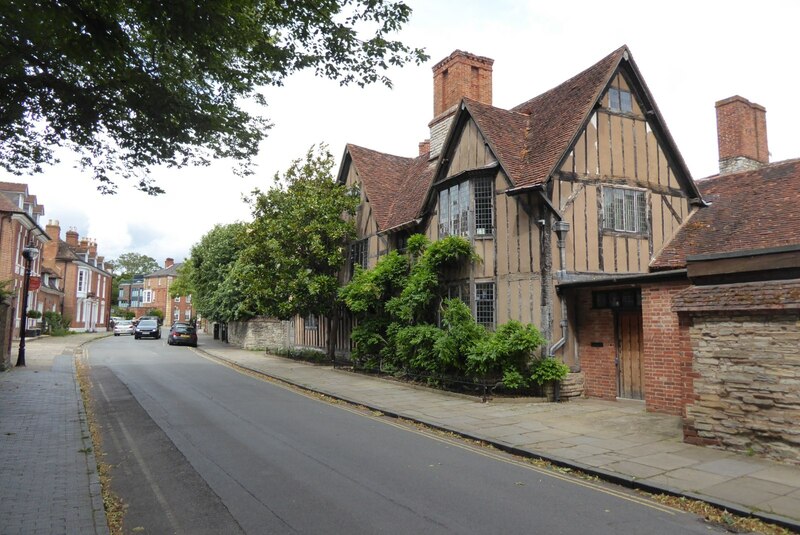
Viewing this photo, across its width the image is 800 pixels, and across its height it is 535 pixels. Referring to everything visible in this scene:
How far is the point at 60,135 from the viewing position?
10.5 m

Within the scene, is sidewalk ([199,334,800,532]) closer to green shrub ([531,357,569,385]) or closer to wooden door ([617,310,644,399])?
wooden door ([617,310,644,399])

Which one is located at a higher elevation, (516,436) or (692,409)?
(692,409)

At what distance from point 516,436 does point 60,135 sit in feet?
35.4

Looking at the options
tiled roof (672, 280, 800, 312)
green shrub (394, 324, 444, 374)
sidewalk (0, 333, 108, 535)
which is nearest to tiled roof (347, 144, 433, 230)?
green shrub (394, 324, 444, 374)

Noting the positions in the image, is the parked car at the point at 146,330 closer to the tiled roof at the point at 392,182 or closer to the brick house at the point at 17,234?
the brick house at the point at 17,234

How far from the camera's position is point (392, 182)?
23.2m

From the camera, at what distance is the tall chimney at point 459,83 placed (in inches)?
720

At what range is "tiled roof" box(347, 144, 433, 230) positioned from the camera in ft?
64.9

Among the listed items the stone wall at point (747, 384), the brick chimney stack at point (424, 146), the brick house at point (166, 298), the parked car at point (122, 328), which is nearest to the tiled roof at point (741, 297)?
the stone wall at point (747, 384)

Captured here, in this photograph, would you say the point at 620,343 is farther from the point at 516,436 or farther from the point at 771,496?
the point at 771,496

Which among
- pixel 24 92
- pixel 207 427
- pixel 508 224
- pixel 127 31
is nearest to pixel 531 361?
pixel 508 224

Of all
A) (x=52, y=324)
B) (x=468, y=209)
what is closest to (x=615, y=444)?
(x=468, y=209)

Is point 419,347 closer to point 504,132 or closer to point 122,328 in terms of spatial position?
point 504,132

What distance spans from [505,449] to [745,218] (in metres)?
10.1
